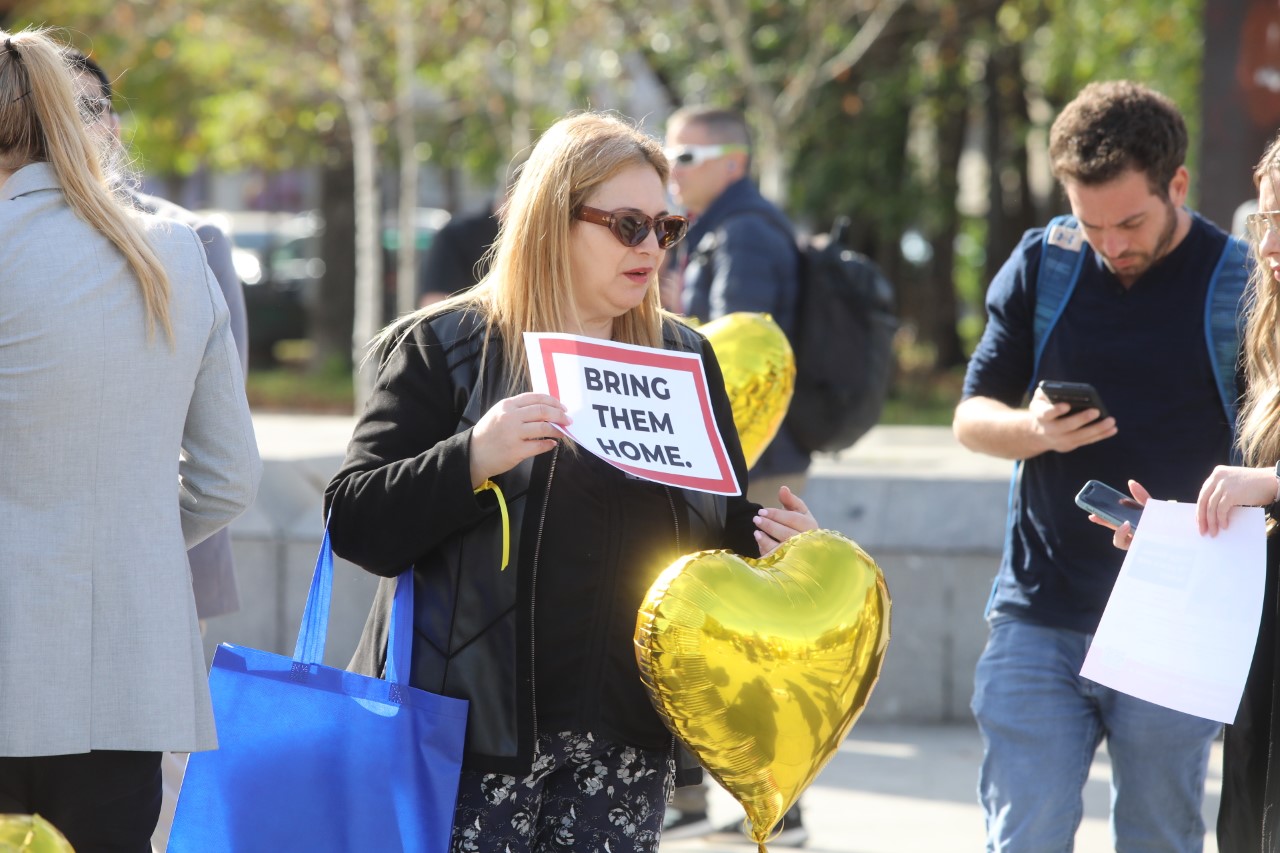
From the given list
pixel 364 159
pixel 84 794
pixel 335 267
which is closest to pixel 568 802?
pixel 84 794

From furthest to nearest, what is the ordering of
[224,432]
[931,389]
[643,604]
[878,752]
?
1. [931,389]
2. [878,752]
3. [224,432]
4. [643,604]

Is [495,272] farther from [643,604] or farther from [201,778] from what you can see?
[201,778]

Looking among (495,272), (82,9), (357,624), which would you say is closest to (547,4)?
(82,9)

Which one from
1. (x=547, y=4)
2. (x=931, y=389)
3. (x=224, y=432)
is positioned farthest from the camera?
(x=931, y=389)

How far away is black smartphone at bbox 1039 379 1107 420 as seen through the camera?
3.07 meters

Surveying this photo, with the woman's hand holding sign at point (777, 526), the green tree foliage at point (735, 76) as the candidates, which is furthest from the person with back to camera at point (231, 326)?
the green tree foliage at point (735, 76)

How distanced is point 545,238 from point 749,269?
2.35m

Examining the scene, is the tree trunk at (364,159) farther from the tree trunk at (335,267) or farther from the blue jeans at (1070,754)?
the blue jeans at (1070,754)

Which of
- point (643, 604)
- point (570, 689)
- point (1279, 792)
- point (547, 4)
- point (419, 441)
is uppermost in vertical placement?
point (547, 4)

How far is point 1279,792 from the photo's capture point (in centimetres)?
267

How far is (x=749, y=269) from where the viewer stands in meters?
4.93

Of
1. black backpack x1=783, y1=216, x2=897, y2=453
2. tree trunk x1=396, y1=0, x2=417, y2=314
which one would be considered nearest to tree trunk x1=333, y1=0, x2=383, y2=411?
tree trunk x1=396, y1=0, x2=417, y2=314

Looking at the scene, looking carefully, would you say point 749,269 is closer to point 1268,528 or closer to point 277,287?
point 1268,528

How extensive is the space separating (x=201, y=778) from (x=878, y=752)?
12.8ft
